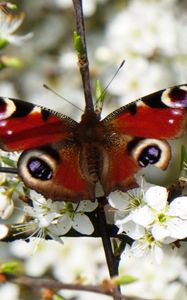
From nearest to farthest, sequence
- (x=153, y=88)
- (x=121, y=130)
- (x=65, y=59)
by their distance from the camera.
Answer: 1. (x=121, y=130)
2. (x=153, y=88)
3. (x=65, y=59)

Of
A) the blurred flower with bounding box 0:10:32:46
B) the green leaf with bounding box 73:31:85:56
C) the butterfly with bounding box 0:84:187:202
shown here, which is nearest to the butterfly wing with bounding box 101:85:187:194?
the butterfly with bounding box 0:84:187:202

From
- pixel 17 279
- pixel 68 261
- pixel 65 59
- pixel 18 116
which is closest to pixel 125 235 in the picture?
pixel 18 116

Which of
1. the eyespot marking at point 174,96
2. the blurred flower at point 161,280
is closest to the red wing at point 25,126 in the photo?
the eyespot marking at point 174,96

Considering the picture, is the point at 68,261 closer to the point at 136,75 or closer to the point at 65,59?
the point at 136,75

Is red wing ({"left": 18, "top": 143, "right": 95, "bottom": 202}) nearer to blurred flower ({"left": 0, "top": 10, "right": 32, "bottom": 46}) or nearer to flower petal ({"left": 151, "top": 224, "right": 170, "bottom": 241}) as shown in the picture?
flower petal ({"left": 151, "top": 224, "right": 170, "bottom": 241})

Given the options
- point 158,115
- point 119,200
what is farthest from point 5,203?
point 158,115

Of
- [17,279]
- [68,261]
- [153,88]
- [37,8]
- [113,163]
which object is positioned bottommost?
[68,261]
